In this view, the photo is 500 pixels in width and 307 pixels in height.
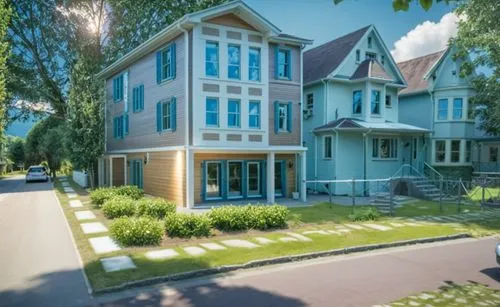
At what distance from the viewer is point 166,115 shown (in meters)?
21.3

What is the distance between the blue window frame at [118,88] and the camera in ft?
93.8

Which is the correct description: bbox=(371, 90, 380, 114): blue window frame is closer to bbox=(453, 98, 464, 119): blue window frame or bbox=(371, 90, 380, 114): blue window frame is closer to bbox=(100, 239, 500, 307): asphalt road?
bbox=(453, 98, 464, 119): blue window frame

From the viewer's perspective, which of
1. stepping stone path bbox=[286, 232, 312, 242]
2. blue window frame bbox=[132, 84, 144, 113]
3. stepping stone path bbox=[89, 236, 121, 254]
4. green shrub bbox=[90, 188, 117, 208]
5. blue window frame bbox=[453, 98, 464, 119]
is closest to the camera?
stepping stone path bbox=[89, 236, 121, 254]

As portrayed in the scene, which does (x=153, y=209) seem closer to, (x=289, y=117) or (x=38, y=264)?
(x=38, y=264)

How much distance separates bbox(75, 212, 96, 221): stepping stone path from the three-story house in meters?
4.40

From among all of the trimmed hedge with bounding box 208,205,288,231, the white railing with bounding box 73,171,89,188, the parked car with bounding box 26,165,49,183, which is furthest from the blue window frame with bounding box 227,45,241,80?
the parked car with bounding box 26,165,49,183

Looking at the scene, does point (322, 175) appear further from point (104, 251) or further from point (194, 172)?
point (104, 251)

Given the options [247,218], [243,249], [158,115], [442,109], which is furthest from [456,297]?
[442,109]

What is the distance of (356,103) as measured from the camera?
25.6 metres

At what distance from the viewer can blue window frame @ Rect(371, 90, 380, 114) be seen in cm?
2539

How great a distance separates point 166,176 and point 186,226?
9.63 metres

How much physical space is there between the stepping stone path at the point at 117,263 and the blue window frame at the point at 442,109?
26786 millimetres

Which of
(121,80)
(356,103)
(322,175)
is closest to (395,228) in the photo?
(322,175)

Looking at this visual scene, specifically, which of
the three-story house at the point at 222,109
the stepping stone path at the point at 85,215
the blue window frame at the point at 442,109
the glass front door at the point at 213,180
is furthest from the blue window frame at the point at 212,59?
the blue window frame at the point at 442,109
